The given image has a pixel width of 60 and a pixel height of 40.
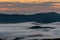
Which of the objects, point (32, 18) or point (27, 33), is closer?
point (27, 33)

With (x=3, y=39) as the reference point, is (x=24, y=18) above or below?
above

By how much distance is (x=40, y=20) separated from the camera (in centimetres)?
1095

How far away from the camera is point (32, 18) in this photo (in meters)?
11.4

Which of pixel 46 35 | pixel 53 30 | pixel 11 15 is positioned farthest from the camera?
pixel 11 15

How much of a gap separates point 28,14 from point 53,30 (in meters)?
3.24

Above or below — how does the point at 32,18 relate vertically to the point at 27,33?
above

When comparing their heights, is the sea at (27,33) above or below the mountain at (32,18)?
below

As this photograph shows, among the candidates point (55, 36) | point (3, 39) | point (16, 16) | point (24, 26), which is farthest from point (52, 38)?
point (16, 16)

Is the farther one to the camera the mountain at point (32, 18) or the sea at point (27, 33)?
the mountain at point (32, 18)

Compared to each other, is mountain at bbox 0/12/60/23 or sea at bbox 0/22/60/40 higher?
mountain at bbox 0/12/60/23

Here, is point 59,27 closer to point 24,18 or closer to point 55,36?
point 55,36

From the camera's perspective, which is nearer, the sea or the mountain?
the sea

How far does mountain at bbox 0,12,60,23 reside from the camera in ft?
35.4

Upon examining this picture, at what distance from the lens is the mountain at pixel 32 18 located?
10797 millimetres
